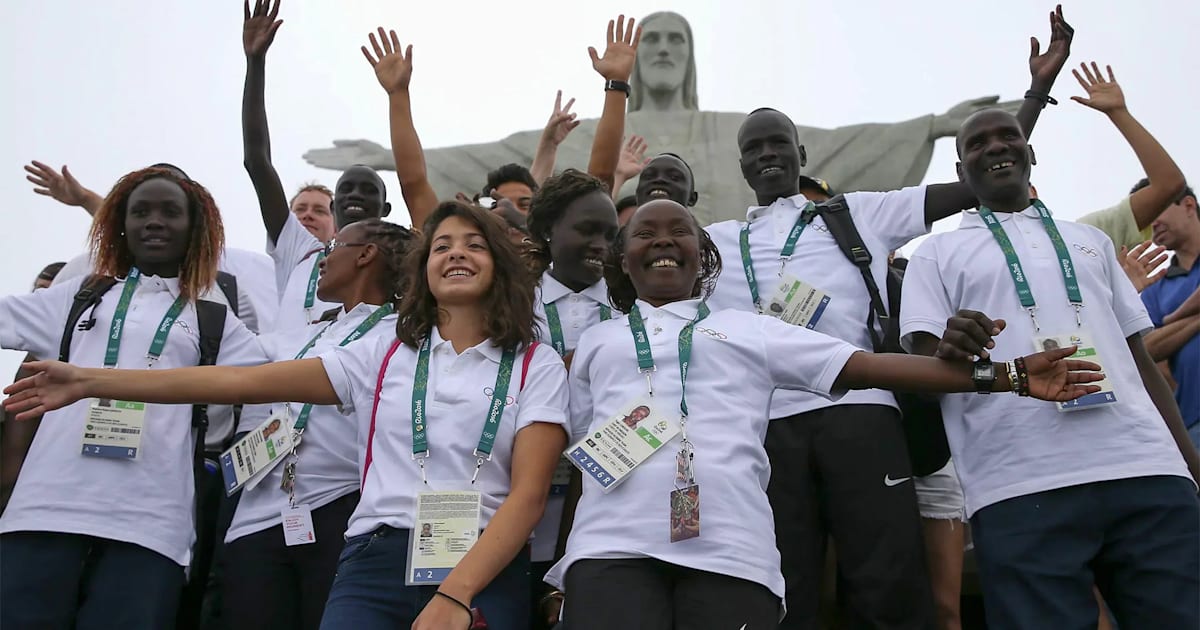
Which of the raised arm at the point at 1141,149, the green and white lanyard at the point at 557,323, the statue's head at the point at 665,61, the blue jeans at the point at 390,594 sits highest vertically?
the statue's head at the point at 665,61

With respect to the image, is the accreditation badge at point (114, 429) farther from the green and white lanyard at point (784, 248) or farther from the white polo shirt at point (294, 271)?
the green and white lanyard at point (784, 248)

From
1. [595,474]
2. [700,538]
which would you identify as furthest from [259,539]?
[700,538]

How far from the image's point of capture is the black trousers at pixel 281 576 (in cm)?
332

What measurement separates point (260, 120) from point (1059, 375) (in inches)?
125

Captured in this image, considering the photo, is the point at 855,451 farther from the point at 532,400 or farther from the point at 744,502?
the point at 532,400

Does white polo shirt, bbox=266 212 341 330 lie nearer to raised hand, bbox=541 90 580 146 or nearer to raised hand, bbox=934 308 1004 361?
raised hand, bbox=541 90 580 146

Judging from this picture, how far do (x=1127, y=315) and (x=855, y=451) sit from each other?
925mm

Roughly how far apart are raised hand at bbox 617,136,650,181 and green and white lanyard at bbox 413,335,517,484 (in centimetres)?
283

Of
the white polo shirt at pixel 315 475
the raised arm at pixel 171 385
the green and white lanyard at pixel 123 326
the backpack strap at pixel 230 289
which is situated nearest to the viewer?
the raised arm at pixel 171 385

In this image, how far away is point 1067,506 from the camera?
117 inches

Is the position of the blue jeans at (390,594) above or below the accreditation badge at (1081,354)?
below

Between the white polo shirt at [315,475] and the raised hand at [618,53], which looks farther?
the raised hand at [618,53]

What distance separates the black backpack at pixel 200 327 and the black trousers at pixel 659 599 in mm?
1646

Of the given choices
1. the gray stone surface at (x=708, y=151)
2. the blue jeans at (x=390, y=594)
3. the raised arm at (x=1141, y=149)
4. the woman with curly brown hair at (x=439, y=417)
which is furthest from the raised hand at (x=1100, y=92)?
the gray stone surface at (x=708, y=151)
